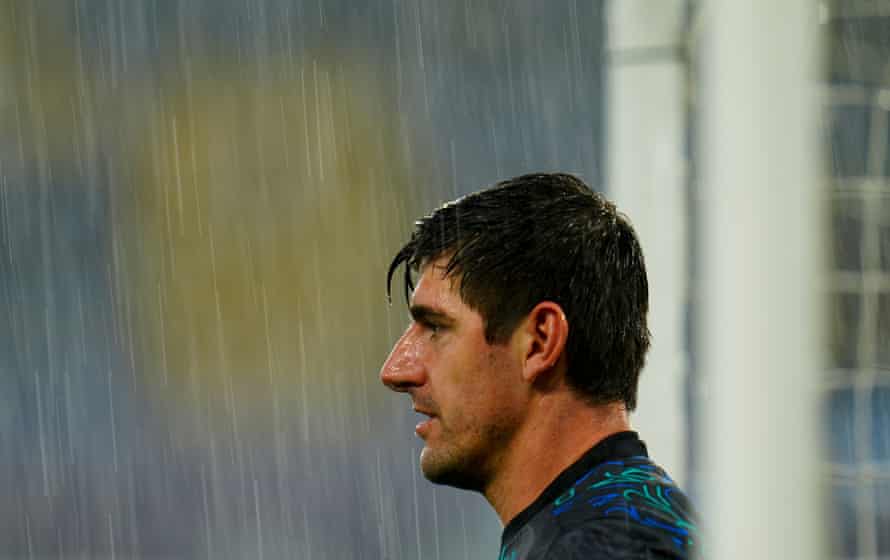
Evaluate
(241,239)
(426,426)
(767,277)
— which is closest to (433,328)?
(426,426)

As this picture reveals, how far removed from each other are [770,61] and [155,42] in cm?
851

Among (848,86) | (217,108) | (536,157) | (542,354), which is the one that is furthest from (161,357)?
(848,86)

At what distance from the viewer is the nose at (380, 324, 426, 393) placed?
5.91 feet

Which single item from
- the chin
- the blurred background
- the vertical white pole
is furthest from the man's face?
the blurred background

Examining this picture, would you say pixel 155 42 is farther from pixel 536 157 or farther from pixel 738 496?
pixel 738 496

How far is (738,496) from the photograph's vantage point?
0.80 metres

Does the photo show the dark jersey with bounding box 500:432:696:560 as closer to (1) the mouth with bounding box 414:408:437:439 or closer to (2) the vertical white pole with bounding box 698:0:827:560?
(1) the mouth with bounding box 414:408:437:439

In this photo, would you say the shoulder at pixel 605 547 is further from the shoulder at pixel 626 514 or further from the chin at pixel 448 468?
the chin at pixel 448 468

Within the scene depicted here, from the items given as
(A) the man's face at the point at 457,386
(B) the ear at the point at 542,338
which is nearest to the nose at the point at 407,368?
(A) the man's face at the point at 457,386

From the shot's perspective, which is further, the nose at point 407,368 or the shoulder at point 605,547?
the nose at point 407,368

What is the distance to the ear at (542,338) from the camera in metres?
1.76

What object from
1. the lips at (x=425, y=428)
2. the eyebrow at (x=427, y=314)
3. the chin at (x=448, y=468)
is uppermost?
the eyebrow at (x=427, y=314)

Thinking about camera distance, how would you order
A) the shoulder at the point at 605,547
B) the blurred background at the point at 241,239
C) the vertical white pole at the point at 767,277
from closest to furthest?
the vertical white pole at the point at 767,277, the shoulder at the point at 605,547, the blurred background at the point at 241,239

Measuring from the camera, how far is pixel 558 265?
71.4 inches
